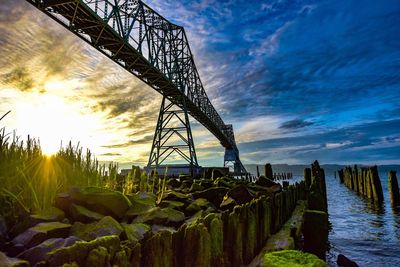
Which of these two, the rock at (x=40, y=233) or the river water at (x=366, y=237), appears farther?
the river water at (x=366, y=237)

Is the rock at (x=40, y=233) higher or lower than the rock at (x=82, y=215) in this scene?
lower

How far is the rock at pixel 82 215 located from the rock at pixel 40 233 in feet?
1.33

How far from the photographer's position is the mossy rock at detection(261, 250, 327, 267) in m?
2.36

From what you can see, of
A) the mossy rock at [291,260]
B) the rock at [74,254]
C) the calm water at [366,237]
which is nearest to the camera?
the rock at [74,254]

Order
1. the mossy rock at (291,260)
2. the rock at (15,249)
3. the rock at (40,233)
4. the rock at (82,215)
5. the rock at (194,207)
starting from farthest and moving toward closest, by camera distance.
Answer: the rock at (194,207) < the rock at (82,215) < the rock at (40,233) < the rock at (15,249) < the mossy rock at (291,260)

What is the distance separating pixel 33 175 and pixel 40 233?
157 centimetres

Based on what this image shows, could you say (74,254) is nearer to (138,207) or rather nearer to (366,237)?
(138,207)

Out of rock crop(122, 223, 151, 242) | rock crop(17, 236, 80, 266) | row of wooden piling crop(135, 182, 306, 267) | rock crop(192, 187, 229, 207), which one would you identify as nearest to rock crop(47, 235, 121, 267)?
row of wooden piling crop(135, 182, 306, 267)

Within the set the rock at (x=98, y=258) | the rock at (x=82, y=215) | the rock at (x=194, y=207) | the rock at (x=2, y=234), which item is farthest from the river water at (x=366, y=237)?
the rock at (x=2, y=234)

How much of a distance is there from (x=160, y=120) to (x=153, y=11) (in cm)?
1165

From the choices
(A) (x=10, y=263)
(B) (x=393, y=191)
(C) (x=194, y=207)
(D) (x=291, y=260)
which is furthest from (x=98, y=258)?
(B) (x=393, y=191)

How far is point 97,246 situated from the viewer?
204 centimetres

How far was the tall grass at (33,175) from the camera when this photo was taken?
3.72 metres

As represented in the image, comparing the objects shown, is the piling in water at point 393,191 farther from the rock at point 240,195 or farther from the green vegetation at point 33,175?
the green vegetation at point 33,175
